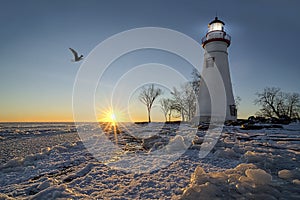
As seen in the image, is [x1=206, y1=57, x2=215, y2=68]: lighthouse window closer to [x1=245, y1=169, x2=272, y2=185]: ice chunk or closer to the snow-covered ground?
the snow-covered ground

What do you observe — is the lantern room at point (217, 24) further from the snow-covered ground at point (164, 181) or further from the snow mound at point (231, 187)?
the snow mound at point (231, 187)

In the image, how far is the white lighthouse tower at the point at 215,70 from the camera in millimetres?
20609

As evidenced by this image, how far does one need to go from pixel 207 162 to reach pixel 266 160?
4.13ft

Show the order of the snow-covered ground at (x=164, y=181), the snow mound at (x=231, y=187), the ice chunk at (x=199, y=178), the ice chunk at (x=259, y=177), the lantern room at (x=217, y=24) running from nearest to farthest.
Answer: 1. the snow mound at (x=231, y=187)
2. the snow-covered ground at (x=164, y=181)
3. the ice chunk at (x=259, y=177)
4. the ice chunk at (x=199, y=178)
5. the lantern room at (x=217, y=24)

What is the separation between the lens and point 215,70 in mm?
20984

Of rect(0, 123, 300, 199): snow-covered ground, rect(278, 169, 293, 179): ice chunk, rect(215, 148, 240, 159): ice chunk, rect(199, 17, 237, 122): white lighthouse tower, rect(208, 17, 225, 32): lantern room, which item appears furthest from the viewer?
rect(208, 17, 225, 32): lantern room

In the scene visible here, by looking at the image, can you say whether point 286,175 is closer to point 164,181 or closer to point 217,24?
point 164,181

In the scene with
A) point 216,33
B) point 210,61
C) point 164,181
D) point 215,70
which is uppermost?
point 216,33

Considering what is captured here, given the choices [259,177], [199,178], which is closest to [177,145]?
[199,178]

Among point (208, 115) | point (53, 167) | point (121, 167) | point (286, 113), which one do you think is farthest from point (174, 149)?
point (286, 113)

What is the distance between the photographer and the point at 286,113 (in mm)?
38531

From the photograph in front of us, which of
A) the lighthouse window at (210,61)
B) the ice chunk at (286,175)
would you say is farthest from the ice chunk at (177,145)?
the lighthouse window at (210,61)

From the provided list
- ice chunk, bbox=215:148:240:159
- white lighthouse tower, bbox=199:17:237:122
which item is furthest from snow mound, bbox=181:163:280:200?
white lighthouse tower, bbox=199:17:237:122

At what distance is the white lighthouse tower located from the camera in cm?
2061
